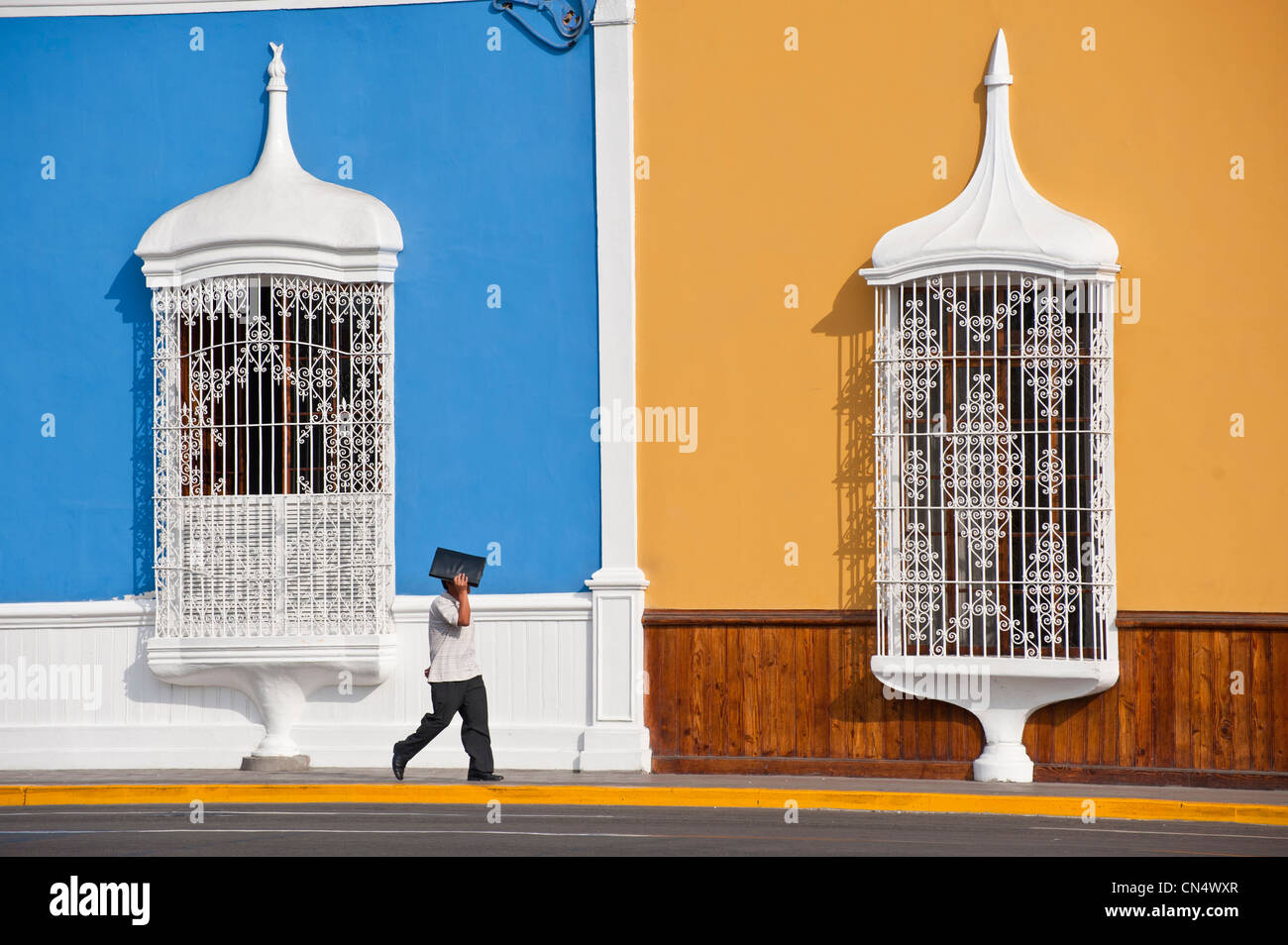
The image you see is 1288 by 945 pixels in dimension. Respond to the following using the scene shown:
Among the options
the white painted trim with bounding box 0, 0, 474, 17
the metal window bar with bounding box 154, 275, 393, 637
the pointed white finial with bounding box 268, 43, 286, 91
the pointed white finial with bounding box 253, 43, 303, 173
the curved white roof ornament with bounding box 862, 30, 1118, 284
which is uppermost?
the white painted trim with bounding box 0, 0, 474, 17

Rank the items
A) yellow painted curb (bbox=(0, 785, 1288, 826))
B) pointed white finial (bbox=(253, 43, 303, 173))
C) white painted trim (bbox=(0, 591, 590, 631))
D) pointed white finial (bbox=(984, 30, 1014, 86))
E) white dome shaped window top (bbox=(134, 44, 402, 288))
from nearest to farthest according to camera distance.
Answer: yellow painted curb (bbox=(0, 785, 1288, 826))
pointed white finial (bbox=(984, 30, 1014, 86))
white dome shaped window top (bbox=(134, 44, 402, 288))
white painted trim (bbox=(0, 591, 590, 631))
pointed white finial (bbox=(253, 43, 303, 173))

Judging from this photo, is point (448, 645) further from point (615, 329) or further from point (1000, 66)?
point (1000, 66)

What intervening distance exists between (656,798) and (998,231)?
4.26 metres

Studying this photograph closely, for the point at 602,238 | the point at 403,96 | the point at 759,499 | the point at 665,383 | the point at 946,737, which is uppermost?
the point at 403,96

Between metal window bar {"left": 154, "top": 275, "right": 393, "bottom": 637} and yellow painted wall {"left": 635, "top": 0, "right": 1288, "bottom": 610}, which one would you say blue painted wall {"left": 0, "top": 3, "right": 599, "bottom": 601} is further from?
yellow painted wall {"left": 635, "top": 0, "right": 1288, "bottom": 610}

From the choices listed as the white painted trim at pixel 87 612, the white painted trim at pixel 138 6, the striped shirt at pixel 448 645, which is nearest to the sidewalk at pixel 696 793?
the striped shirt at pixel 448 645

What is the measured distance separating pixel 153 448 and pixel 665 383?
368 cm

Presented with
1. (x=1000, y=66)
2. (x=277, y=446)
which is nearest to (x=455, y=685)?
(x=277, y=446)

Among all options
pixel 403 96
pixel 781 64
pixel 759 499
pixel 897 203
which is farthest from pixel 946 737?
pixel 403 96

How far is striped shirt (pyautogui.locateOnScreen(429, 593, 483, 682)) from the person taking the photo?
444 inches

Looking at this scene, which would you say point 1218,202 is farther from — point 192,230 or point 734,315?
point 192,230

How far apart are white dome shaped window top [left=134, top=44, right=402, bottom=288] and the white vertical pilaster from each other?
154 centimetres

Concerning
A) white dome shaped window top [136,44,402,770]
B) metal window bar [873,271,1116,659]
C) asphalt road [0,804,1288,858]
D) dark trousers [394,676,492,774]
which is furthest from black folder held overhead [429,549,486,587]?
metal window bar [873,271,1116,659]

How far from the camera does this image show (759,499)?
39.3ft
